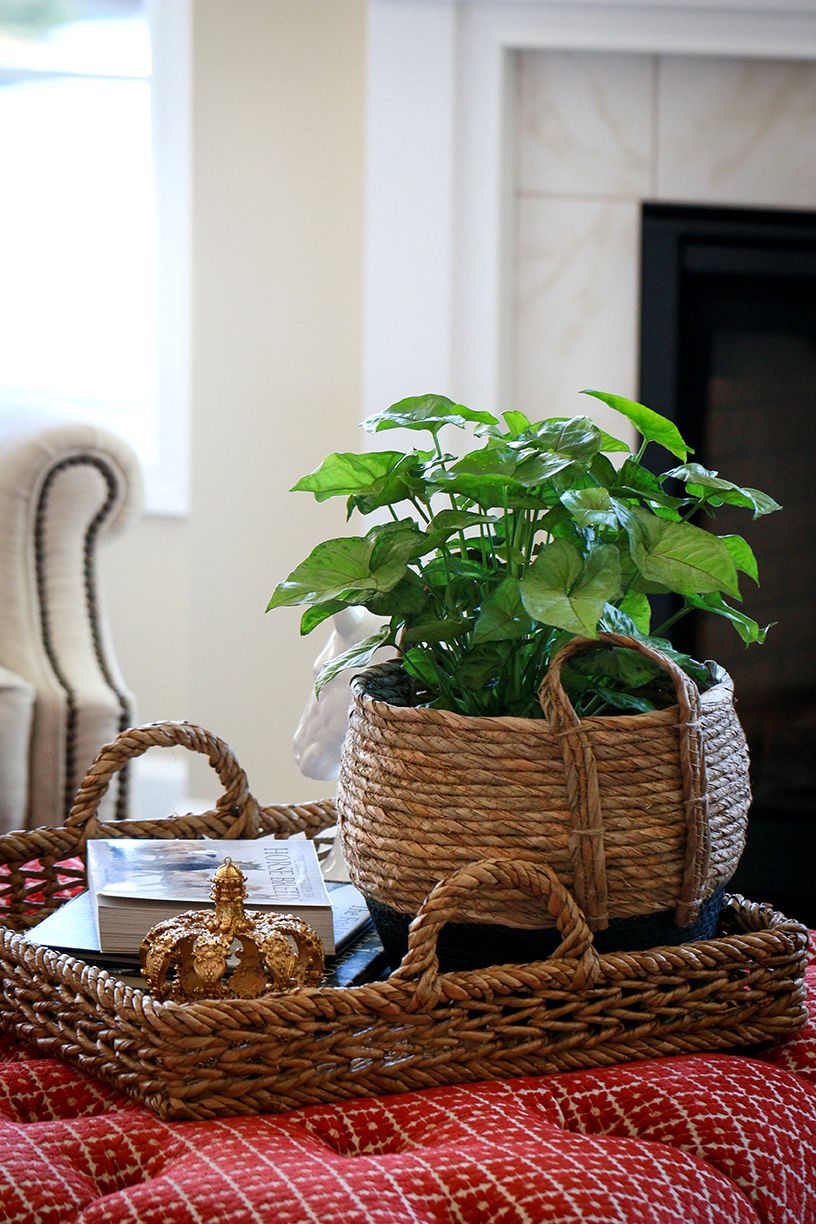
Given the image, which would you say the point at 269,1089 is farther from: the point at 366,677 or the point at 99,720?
the point at 99,720

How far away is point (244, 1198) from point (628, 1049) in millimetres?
242

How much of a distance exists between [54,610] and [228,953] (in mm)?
1219

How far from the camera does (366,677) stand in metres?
0.86

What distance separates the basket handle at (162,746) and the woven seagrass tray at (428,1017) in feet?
0.57

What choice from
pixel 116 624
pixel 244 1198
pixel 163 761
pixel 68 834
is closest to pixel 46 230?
pixel 116 624

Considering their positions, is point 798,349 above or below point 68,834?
above

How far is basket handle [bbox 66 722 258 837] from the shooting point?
3.10ft

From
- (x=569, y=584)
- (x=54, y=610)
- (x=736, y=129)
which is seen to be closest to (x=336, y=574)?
(x=569, y=584)

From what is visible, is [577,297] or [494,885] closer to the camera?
[494,885]

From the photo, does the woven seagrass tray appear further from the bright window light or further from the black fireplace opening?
the bright window light

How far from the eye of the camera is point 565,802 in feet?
2.36

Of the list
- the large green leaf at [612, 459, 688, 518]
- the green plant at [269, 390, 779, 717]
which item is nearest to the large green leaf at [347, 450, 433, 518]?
the green plant at [269, 390, 779, 717]

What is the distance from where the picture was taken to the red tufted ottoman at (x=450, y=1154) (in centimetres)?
57

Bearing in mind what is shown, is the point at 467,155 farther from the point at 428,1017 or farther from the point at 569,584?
the point at 428,1017
